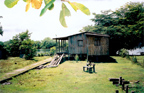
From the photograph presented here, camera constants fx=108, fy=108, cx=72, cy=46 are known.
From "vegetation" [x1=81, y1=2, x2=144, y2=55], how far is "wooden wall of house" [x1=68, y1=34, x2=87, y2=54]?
1119 cm

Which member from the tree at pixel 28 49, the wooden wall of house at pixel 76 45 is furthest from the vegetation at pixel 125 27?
the tree at pixel 28 49

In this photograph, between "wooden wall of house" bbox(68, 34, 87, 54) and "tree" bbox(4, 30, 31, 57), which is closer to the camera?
"wooden wall of house" bbox(68, 34, 87, 54)

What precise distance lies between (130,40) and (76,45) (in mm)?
16476

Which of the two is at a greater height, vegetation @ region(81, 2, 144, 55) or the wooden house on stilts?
vegetation @ region(81, 2, 144, 55)

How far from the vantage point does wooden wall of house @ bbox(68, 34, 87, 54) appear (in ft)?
64.3

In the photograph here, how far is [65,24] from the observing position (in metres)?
0.81

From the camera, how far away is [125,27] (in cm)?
2775

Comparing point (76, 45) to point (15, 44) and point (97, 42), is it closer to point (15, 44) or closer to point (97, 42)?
point (97, 42)

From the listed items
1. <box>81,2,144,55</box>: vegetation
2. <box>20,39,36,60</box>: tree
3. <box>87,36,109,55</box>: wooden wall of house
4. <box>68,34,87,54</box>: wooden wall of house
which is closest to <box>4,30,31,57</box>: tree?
<box>20,39,36,60</box>: tree

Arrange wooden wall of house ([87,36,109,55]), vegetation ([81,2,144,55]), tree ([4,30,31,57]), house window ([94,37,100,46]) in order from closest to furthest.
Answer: wooden wall of house ([87,36,109,55])
house window ([94,37,100,46])
tree ([4,30,31,57])
vegetation ([81,2,144,55])

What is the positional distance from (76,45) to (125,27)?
52.0ft

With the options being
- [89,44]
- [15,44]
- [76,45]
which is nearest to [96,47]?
[89,44]

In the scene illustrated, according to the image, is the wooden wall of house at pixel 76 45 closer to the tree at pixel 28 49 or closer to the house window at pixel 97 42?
the house window at pixel 97 42

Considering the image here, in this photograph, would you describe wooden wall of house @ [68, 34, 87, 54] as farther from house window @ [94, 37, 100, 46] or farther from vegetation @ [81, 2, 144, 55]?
vegetation @ [81, 2, 144, 55]
